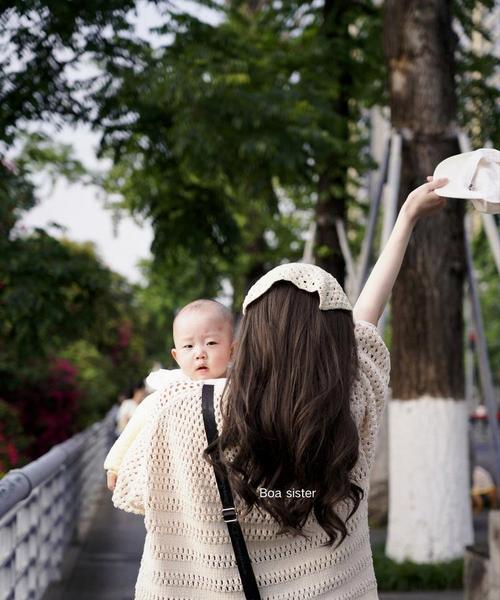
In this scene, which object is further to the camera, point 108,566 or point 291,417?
point 108,566

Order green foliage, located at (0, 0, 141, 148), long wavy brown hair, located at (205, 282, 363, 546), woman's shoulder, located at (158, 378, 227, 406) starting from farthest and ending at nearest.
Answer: green foliage, located at (0, 0, 141, 148) < woman's shoulder, located at (158, 378, 227, 406) < long wavy brown hair, located at (205, 282, 363, 546)

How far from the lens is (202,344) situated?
3.29 m

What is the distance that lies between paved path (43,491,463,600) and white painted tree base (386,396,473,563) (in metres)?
0.65

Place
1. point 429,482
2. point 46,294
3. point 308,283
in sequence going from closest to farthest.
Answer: point 308,283, point 429,482, point 46,294

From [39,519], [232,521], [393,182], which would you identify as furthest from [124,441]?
[393,182]

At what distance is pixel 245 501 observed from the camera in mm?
2697

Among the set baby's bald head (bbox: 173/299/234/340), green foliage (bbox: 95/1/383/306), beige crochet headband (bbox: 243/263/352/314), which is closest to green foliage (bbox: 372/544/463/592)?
green foliage (bbox: 95/1/383/306)

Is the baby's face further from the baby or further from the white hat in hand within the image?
the white hat in hand

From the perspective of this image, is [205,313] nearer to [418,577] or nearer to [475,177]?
[475,177]

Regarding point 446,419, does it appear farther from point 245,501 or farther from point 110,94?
point 245,501

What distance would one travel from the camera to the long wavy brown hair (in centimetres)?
265

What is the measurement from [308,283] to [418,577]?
659 centimetres

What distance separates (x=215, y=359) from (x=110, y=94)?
23.6 feet

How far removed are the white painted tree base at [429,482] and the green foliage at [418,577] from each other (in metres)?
0.24
